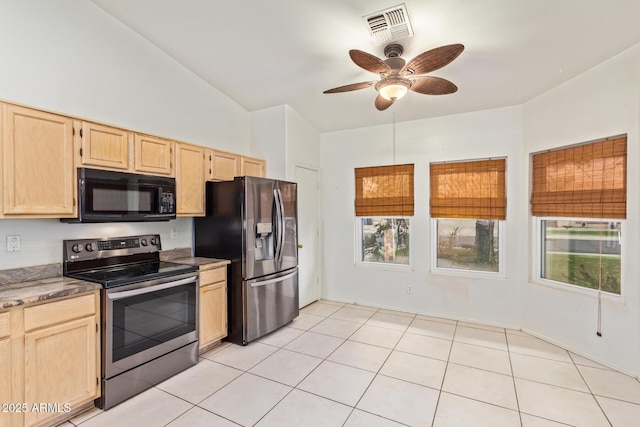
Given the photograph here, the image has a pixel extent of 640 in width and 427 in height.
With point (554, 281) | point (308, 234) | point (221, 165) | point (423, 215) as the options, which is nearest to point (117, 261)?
point (221, 165)

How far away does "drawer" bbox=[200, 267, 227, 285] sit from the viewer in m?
3.00

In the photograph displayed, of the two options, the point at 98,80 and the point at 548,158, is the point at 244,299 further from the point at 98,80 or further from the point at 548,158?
the point at 548,158

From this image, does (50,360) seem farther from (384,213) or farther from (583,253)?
(583,253)

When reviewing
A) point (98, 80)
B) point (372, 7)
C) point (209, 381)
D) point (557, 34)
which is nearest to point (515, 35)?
point (557, 34)

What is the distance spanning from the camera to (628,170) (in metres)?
2.66

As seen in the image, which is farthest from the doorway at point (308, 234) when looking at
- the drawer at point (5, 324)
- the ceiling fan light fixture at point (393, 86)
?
the drawer at point (5, 324)

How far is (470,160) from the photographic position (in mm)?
3914

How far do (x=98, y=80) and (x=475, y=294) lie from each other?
15.1 feet

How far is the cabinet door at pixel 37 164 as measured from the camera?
2004mm

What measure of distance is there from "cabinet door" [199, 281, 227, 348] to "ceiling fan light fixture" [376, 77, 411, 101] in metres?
2.38

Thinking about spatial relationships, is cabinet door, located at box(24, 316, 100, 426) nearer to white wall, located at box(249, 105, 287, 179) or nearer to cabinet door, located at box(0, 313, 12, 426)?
cabinet door, located at box(0, 313, 12, 426)

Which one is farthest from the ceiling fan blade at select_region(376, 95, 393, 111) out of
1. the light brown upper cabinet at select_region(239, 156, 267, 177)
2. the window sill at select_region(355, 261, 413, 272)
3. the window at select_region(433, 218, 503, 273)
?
the window sill at select_region(355, 261, 413, 272)

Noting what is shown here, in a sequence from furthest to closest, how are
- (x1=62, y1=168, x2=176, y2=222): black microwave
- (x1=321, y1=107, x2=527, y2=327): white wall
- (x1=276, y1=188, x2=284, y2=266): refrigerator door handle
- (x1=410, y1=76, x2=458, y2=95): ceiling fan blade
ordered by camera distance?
1. (x1=321, y1=107, x2=527, y2=327): white wall
2. (x1=276, y1=188, x2=284, y2=266): refrigerator door handle
3. (x1=410, y1=76, x2=458, y2=95): ceiling fan blade
4. (x1=62, y1=168, x2=176, y2=222): black microwave

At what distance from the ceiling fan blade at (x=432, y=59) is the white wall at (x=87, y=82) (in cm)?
243
